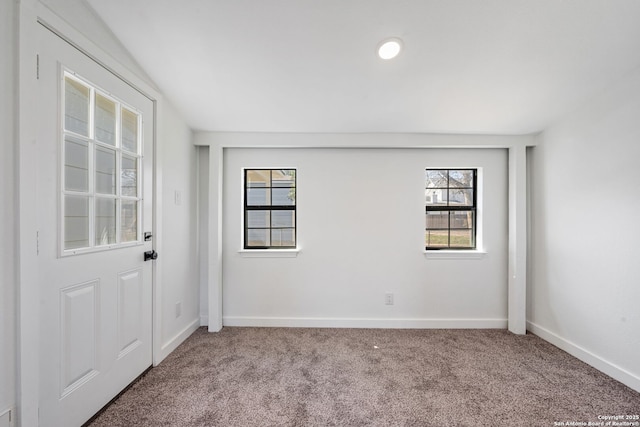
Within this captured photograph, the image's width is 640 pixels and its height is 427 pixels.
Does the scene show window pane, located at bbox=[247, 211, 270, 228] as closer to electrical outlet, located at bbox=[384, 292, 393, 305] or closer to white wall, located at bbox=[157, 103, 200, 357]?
white wall, located at bbox=[157, 103, 200, 357]

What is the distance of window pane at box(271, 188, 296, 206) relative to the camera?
284 cm

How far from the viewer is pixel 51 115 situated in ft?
4.16

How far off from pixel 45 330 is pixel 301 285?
75.3 inches

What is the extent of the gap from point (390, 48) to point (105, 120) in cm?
191

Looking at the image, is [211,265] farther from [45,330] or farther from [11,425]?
[11,425]

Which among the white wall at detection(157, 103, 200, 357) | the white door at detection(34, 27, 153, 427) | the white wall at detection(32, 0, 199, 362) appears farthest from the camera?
the white wall at detection(157, 103, 200, 357)

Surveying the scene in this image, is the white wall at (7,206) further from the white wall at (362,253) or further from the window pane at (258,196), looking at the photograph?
the window pane at (258,196)

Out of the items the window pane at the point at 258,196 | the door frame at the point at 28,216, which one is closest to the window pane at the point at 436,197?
the window pane at the point at 258,196

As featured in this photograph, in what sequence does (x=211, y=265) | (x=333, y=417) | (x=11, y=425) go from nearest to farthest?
(x=11, y=425) < (x=333, y=417) < (x=211, y=265)

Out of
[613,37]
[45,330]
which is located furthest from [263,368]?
[613,37]

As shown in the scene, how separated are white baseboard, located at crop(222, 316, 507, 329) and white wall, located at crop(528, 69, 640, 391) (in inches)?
20.7

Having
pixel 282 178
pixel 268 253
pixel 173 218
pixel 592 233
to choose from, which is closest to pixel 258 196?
pixel 282 178

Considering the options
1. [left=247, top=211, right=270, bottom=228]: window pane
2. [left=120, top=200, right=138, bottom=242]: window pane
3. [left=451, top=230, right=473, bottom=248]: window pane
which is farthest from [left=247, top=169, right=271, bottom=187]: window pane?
[left=451, top=230, right=473, bottom=248]: window pane

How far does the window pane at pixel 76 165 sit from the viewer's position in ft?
4.45
